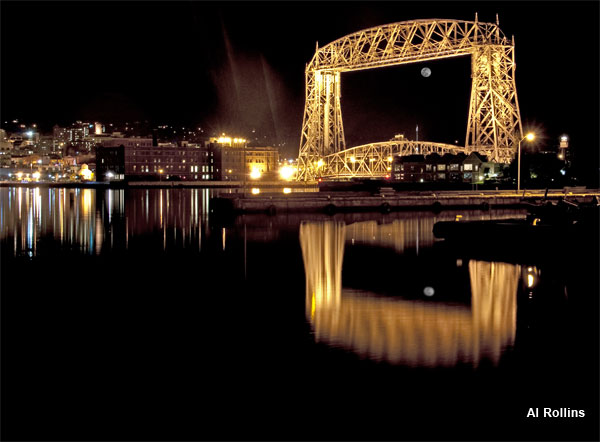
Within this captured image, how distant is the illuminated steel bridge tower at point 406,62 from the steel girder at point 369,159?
0.30ft

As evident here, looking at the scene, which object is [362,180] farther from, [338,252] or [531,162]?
[338,252]

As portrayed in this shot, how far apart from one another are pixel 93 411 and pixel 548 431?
4.04 m

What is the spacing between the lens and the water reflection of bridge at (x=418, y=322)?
7918 mm

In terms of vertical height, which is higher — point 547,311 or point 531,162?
point 531,162

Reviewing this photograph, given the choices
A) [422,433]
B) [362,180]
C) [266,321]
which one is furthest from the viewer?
[362,180]

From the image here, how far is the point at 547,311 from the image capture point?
1019 cm

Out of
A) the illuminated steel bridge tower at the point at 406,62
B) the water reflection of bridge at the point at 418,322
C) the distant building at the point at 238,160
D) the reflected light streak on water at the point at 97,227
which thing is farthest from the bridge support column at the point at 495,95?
the distant building at the point at 238,160

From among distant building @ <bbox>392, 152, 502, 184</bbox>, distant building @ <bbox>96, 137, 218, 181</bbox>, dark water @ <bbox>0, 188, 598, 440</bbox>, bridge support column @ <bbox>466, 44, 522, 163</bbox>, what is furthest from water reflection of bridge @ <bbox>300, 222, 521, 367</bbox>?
distant building @ <bbox>96, 137, 218, 181</bbox>

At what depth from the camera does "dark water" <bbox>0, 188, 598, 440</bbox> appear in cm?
607

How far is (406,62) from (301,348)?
1529 inches

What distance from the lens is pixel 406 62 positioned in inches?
1753

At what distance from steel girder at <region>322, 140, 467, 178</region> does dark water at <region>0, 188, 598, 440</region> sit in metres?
35.2

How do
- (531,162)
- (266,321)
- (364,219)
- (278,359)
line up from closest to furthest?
(278,359)
(266,321)
(364,219)
(531,162)

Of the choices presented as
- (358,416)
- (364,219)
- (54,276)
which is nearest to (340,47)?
(364,219)
